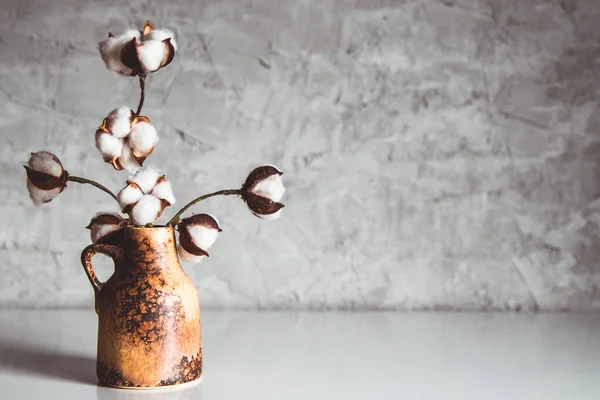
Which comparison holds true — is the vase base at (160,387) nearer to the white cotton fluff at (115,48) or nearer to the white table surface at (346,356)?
the white table surface at (346,356)

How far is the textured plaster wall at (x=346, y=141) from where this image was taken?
1.68 metres

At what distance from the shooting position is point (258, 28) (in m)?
1.70

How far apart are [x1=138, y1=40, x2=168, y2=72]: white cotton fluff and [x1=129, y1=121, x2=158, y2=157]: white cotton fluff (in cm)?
7

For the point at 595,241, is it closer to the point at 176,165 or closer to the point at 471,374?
the point at 471,374

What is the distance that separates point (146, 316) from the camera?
36.3 inches

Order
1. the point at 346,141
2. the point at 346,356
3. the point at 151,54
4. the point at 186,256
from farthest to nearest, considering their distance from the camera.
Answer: the point at 346,141 < the point at 346,356 < the point at 186,256 < the point at 151,54

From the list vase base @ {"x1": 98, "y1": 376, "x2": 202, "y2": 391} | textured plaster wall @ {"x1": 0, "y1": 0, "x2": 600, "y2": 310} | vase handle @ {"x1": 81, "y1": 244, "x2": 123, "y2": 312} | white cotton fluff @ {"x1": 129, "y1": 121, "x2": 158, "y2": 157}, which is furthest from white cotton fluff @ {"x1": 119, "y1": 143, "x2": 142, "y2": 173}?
textured plaster wall @ {"x1": 0, "y1": 0, "x2": 600, "y2": 310}

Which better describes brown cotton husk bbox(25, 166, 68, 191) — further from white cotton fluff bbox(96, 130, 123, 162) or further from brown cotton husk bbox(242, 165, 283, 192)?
brown cotton husk bbox(242, 165, 283, 192)

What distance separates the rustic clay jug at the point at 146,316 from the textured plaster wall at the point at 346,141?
28.5 inches

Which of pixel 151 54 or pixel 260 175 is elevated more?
pixel 151 54

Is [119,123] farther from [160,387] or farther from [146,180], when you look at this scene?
[160,387]

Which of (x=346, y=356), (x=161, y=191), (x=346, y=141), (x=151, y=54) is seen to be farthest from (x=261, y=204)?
(x=346, y=141)

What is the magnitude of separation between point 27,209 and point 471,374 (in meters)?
1.06

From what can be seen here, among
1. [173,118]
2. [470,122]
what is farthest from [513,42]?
[173,118]
